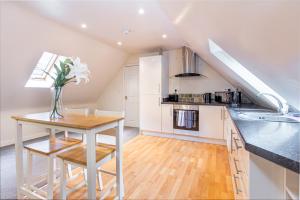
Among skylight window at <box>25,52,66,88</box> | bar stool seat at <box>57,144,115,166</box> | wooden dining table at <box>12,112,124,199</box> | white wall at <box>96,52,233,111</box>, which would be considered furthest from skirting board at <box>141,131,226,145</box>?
skylight window at <box>25,52,66,88</box>

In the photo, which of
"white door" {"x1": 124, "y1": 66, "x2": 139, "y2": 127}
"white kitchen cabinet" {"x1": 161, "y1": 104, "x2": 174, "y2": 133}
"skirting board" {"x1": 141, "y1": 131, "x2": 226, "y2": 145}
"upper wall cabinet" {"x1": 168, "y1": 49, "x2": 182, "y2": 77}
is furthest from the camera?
"white door" {"x1": 124, "y1": 66, "x2": 139, "y2": 127}

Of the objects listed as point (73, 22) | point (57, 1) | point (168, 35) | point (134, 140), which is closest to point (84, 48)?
point (73, 22)

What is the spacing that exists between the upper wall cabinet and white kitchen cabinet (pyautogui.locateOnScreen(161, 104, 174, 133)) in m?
1.07

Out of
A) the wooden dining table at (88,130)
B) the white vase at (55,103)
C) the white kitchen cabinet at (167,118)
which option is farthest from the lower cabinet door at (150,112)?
the white vase at (55,103)

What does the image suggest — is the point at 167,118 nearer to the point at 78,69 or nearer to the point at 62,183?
the point at 78,69

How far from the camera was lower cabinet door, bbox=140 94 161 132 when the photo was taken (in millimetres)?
4051

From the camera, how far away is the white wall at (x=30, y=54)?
2.39 metres

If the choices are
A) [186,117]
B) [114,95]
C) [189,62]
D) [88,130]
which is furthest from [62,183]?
[114,95]

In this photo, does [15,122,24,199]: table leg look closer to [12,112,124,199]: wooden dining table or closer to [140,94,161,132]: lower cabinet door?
[12,112,124,199]: wooden dining table

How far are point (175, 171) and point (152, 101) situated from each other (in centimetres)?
209

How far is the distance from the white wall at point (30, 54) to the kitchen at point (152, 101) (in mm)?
21

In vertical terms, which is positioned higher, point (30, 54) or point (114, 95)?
point (30, 54)

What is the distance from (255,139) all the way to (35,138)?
15.2 ft

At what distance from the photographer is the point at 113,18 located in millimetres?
2564
